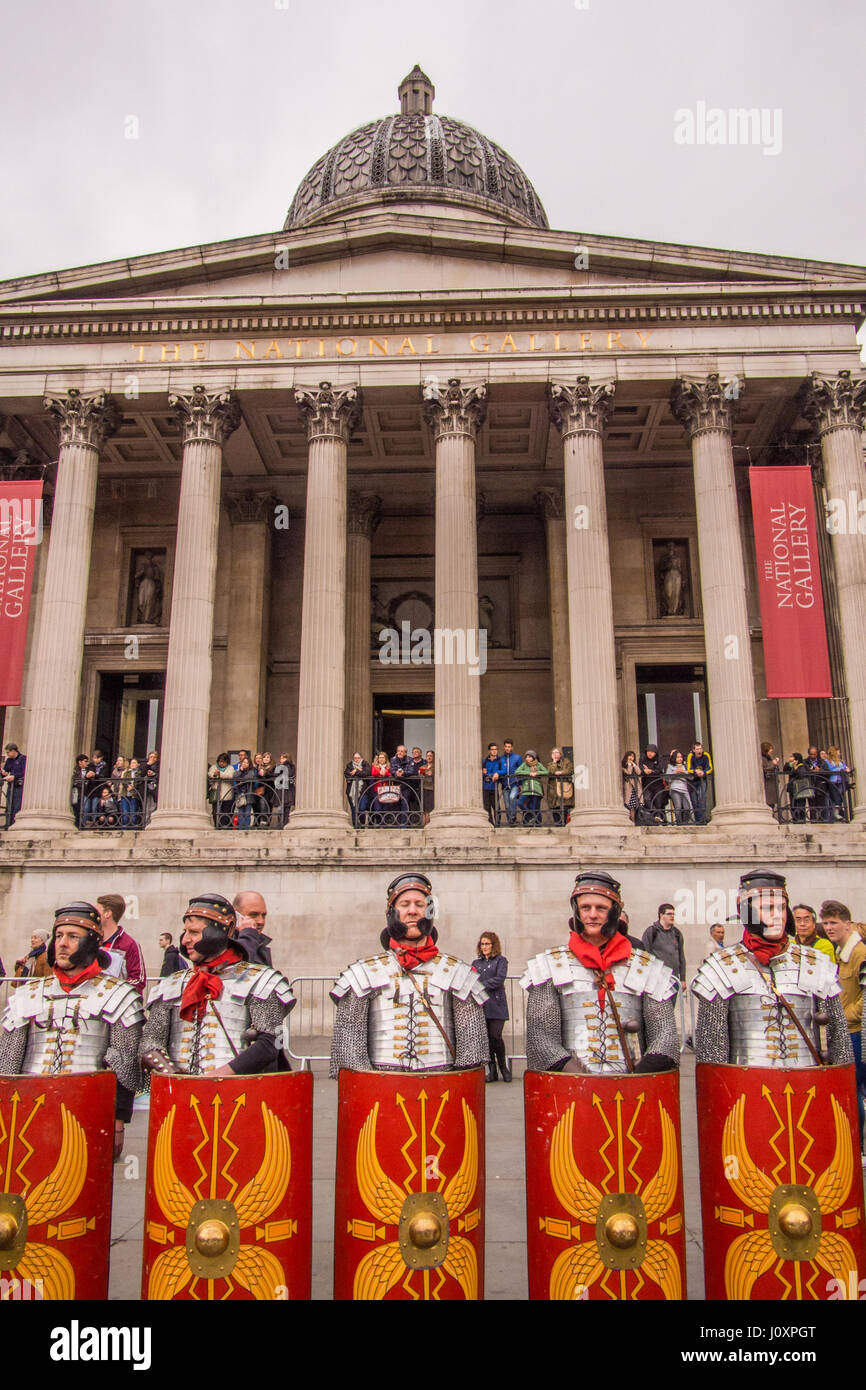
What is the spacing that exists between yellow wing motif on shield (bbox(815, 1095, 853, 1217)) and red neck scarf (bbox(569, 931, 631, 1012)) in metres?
1.21

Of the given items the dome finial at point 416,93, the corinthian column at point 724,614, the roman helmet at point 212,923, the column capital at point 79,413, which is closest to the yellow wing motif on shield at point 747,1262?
the roman helmet at point 212,923

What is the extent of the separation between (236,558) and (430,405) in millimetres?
7044

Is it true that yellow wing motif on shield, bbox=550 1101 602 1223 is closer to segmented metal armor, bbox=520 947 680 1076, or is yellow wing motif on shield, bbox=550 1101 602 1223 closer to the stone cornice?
segmented metal armor, bbox=520 947 680 1076

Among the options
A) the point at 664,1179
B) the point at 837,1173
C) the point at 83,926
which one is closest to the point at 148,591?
the point at 83,926

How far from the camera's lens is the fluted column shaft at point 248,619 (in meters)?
24.4

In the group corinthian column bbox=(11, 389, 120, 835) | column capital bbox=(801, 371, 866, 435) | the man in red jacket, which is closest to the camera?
the man in red jacket

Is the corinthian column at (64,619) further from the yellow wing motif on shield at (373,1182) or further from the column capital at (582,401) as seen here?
the yellow wing motif on shield at (373,1182)

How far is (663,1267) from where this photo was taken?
448 cm

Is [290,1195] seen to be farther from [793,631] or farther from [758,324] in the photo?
[758,324]

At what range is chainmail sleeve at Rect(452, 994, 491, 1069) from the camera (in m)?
5.34

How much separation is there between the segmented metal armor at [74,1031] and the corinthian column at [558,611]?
1941 cm

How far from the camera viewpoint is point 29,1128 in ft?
15.2

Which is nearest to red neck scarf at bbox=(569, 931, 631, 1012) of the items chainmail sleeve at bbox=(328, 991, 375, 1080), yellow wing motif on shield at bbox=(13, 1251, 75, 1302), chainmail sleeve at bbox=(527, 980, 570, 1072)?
chainmail sleeve at bbox=(527, 980, 570, 1072)
